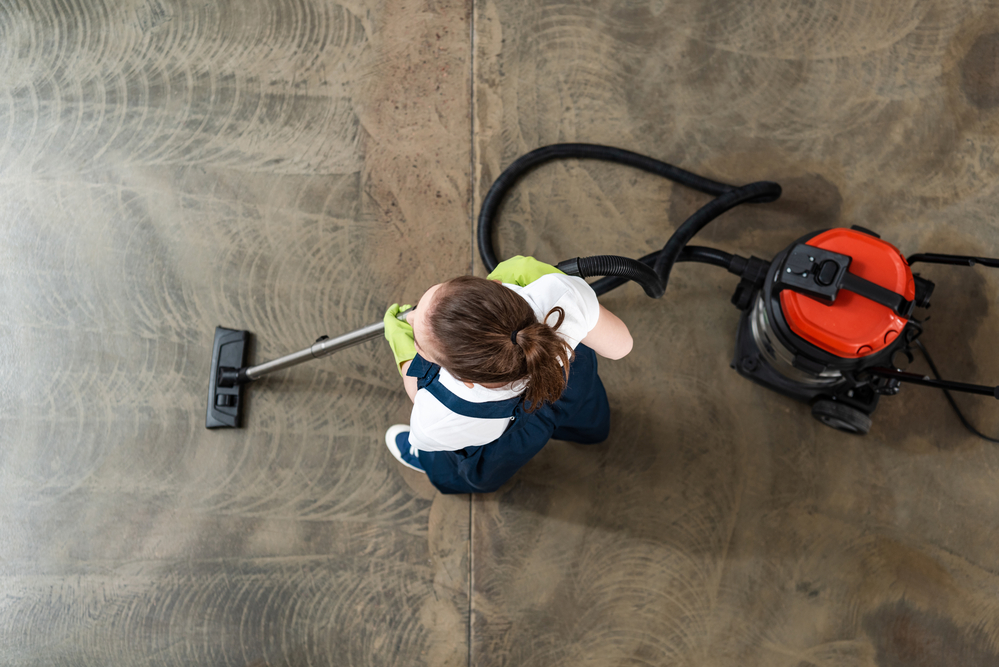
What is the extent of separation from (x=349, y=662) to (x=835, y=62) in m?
2.57

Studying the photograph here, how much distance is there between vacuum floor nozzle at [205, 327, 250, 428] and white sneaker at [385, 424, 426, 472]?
0.50 meters

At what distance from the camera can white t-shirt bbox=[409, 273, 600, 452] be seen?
102 centimetres

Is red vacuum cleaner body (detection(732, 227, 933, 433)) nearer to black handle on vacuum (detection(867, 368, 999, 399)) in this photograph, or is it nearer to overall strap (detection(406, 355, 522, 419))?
black handle on vacuum (detection(867, 368, 999, 399))

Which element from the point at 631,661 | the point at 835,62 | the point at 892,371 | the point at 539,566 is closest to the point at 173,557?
the point at 539,566

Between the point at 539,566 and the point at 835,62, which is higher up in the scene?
the point at 835,62

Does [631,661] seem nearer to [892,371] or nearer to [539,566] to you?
[539,566]

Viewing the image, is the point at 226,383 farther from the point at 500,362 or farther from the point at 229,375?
the point at 500,362

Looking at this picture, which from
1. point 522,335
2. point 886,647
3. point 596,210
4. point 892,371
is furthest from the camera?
point 596,210

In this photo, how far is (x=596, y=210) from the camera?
1941 millimetres

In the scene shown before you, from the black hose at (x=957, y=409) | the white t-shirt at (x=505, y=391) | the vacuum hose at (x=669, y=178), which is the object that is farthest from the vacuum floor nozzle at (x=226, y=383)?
the black hose at (x=957, y=409)

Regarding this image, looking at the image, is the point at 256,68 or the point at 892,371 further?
the point at 256,68

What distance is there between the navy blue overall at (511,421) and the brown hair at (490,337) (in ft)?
0.38

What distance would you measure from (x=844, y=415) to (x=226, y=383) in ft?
6.26

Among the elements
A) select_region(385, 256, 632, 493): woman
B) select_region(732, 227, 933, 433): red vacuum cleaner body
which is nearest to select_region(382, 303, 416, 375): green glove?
select_region(385, 256, 632, 493): woman
